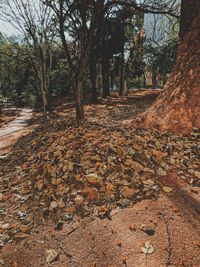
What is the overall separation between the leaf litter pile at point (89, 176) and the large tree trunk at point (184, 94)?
0.33 metres

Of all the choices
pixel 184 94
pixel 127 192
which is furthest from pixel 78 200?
pixel 184 94

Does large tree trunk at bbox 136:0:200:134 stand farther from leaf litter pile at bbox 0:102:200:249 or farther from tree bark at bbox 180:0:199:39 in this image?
leaf litter pile at bbox 0:102:200:249

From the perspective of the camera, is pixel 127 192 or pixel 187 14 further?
pixel 187 14

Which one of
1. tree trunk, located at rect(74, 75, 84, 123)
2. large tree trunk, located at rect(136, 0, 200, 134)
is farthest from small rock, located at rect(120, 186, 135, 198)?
tree trunk, located at rect(74, 75, 84, 123)

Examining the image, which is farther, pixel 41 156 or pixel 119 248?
pixel 41 156

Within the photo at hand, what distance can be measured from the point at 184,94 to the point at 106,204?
2.98m

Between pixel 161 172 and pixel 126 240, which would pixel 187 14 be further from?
pixel 126 240

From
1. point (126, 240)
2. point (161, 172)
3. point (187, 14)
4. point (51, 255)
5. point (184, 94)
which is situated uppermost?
point (187, 14)

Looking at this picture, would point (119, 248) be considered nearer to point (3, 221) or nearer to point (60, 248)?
point (60, 248)

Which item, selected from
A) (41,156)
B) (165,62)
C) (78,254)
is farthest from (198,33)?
(165,62)

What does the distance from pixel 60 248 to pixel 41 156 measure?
234cm

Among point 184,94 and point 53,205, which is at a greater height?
point 184,94

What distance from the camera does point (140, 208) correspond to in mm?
3271

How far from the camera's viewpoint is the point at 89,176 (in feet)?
12.3
